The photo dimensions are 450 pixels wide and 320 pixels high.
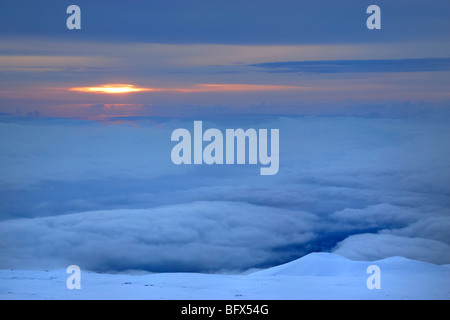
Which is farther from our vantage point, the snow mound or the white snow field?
Result: the snow mound

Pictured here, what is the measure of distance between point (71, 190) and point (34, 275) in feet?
154

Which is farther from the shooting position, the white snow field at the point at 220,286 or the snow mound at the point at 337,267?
the snow mound at the point at 337,267

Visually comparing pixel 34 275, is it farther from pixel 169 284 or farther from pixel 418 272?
pixel 418 272

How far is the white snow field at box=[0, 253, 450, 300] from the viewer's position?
15391 millimetres

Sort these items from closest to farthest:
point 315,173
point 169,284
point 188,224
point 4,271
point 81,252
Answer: point 169,284 → point 4,271 → point 81,252 → point 188,224 → point 315,173

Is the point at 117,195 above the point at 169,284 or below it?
above

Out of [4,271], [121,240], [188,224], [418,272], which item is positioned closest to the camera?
[4,271]

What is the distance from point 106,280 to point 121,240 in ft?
91.3

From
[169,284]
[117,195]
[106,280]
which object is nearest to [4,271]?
[106,280]

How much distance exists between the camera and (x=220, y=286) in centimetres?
1745

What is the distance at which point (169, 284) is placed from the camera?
1780 cm

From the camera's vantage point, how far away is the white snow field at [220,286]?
15391mm

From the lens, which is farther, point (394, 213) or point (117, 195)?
point (117, 195)

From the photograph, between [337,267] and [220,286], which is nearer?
[220,286]
